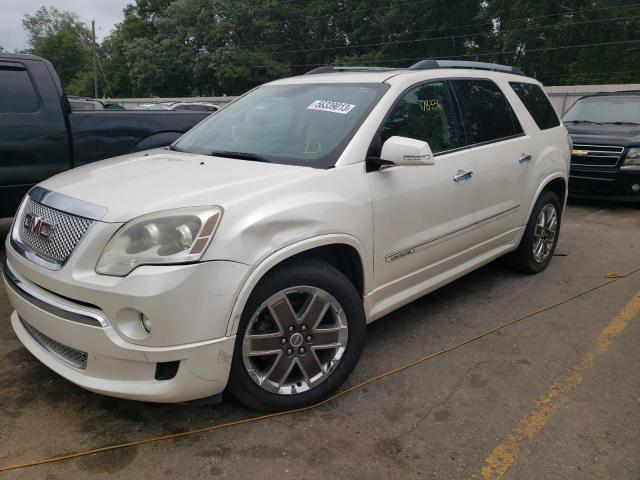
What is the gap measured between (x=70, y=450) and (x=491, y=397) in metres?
2.10

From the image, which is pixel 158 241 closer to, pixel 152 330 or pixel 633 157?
pixel 152 330

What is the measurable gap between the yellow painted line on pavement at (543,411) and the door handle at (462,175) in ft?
4.41

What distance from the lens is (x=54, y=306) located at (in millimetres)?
2559

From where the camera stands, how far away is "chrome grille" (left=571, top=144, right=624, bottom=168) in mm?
7722

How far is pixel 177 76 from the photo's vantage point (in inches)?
2154

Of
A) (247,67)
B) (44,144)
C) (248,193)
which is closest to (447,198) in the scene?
(248,193)

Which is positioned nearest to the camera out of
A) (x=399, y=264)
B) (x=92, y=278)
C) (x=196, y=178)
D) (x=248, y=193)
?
(x=92, y=278)

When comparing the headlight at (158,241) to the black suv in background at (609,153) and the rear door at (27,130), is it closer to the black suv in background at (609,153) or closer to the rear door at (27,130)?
the rear door at (27,130)

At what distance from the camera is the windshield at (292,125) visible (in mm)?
3215

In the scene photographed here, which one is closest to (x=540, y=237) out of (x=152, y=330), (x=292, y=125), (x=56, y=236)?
(x=292, y=125)

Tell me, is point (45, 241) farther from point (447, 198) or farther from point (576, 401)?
point (576, 401)

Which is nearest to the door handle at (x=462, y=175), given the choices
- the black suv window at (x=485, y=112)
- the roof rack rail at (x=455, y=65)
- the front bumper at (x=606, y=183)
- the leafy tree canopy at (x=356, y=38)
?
the black suv window at (x=485, y=112)

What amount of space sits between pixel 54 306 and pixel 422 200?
2.08 m

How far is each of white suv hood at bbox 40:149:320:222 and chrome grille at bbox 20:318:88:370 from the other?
2.13 feet
